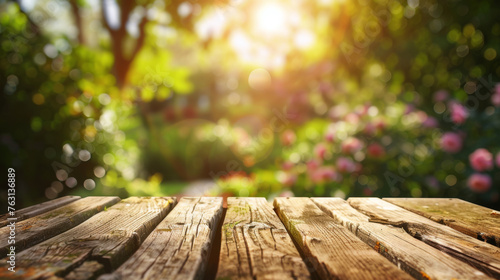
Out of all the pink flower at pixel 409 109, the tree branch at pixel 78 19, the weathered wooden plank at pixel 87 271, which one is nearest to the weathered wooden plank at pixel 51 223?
the weathered wooden plank at pixel 87 271

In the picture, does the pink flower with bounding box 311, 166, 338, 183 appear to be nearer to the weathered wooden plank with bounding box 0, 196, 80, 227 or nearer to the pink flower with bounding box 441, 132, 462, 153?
the pink flower with bounding box 441, 132, 462, 153

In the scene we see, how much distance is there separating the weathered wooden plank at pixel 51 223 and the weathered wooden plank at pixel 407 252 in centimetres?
107

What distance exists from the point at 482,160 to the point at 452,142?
1.30ft

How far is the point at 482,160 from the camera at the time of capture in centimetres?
371

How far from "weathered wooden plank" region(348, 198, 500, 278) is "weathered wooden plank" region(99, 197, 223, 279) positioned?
71 cm

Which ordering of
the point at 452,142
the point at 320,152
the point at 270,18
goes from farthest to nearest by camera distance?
the point at 270,18, the point at 320,152, the point at 452,142

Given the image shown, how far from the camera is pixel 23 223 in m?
1.50

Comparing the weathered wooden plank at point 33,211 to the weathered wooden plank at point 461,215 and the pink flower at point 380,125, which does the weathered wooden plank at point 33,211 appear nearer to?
the weathered wooden plank at point 461,215

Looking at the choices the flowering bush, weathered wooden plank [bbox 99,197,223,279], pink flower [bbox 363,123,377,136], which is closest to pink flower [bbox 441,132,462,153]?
the flowering bush

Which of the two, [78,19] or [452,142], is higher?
[78,19]

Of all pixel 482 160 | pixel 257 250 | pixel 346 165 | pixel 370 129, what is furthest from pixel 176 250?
pixel 370 129

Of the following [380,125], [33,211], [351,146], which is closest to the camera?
[33,211]

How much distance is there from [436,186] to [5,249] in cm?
387

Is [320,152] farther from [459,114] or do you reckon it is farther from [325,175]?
[459,114]
